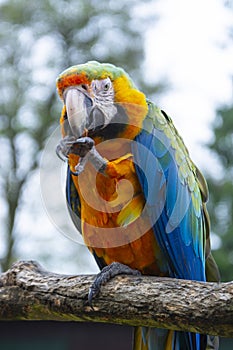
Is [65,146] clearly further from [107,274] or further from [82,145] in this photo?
[107,274]

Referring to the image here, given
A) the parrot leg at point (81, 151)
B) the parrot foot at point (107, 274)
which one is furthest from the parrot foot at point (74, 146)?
the parrot foot at point (107, 274)

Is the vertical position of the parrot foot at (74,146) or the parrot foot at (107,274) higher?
the parrot foot at (74,146)

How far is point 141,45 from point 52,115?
114cm

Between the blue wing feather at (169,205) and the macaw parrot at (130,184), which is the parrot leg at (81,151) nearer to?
the macaw parrot at (130,184)

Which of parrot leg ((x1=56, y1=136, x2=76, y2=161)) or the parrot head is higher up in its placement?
the parrot head

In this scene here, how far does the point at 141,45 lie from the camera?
5766 millimetres

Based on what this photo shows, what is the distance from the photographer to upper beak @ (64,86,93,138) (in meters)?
1.42

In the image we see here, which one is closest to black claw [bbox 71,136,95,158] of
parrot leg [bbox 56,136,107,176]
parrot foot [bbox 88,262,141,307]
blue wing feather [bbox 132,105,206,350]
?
parrot leg [bbox 56,136,107,176]

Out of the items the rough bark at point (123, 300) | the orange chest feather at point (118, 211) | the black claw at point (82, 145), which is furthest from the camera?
the orange chest feather at point (118, 211)

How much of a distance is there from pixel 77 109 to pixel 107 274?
0.42 meters

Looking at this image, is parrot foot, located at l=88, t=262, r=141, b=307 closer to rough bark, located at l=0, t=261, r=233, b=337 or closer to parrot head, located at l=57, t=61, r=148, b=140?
rough bark, located at l=0, t=261, r=233, b=337

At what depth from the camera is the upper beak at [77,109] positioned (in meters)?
1.42

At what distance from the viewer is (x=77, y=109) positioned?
1424 millimetres

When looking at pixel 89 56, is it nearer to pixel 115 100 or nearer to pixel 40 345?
pixel 40 345
